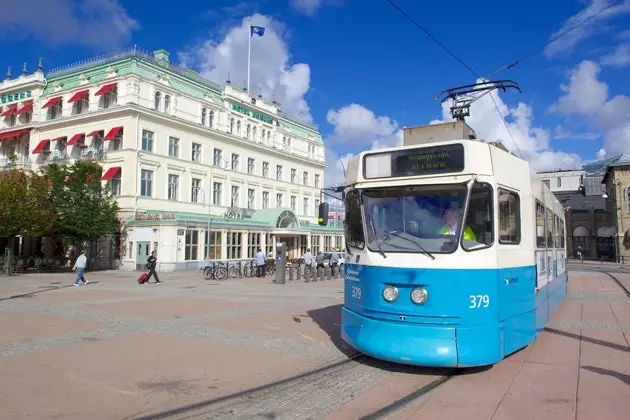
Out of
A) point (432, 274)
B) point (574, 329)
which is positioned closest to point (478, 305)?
point (432, 274)

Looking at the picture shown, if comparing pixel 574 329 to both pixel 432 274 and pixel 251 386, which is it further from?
pixel 251 386

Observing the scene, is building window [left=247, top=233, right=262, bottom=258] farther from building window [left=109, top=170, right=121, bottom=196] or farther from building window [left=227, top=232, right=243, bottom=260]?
building window [left=109, top=170, right=121, bottom=196]

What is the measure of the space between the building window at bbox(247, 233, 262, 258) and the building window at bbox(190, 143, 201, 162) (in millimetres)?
8859

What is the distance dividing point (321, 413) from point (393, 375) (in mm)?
1855

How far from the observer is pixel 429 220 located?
6.71 meters

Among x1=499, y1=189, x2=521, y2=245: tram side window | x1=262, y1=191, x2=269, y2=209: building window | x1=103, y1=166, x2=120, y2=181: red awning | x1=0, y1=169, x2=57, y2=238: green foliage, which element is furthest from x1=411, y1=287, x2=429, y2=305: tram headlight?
x1=262, y1=191, x2=269, y2=209: building window

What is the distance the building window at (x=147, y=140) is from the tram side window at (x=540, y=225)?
36007mm

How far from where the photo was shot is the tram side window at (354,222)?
24.0ft

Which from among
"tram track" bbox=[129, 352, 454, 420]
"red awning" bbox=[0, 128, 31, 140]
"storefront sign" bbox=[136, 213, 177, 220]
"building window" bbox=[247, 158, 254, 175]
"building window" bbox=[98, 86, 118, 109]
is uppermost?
"building window" bbox=[98, 86, 118, 109]

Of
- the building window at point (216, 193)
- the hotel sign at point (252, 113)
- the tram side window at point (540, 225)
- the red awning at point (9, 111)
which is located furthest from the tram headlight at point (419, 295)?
the red awning at point (9, 111)

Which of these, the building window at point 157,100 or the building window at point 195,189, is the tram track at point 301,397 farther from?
the building window at point 195,189

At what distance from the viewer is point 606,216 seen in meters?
64.0

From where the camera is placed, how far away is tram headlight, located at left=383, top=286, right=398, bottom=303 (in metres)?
6.64

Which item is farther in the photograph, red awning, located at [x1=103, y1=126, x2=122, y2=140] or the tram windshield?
red awning, located at [x1=103, y1=126, x2=122, y2=140]
